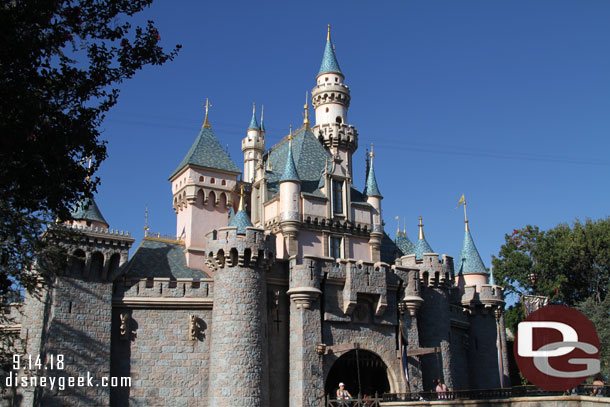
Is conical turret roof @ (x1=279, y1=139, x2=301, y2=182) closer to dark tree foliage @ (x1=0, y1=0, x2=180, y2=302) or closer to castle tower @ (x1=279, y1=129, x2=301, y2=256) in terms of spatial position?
castle tower @ (x1=279, y1=129, x2=301, y2=256)

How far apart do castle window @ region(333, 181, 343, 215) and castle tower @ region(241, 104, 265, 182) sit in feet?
37.5

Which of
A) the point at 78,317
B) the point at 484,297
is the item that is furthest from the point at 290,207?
the point at 484,297

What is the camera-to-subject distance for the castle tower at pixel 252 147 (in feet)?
154

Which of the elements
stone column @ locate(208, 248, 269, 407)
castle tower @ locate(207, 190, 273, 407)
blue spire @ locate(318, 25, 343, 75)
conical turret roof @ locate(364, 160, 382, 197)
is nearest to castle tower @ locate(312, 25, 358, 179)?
blue spire @ locate(318, 25, 343, 75)

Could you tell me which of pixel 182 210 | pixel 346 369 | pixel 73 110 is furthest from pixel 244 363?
pixel 73 110

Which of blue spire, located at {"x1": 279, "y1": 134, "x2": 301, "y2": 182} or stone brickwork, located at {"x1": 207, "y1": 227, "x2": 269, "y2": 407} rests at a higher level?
blue spire, located at {"x1": 279, "y1": 134, "x2": 301, "y2": 182}

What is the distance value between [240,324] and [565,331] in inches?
544

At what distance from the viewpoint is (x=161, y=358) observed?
90.3ft

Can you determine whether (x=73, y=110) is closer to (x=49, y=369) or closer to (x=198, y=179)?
(x=49, y=369)

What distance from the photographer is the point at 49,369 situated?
25.5 m

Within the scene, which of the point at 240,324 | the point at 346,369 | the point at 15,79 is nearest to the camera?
the point at 15,79

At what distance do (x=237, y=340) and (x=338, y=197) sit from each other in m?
11.3

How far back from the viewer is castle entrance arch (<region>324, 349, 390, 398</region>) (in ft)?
97.7

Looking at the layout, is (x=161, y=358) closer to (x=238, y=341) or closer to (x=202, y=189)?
(x=238, y=341)
